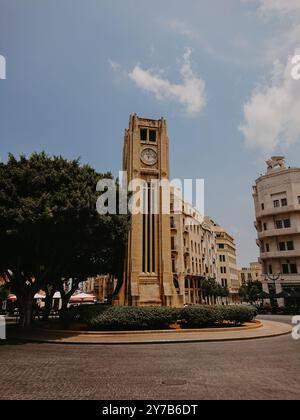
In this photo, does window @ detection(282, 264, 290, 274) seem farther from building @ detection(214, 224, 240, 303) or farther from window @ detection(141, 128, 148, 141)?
building @ detection(214, 224, 240, 303)

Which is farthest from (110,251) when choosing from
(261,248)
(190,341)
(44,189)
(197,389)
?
(261,248)

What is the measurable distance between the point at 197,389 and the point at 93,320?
1312cm

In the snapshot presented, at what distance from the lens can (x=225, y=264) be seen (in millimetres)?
86375

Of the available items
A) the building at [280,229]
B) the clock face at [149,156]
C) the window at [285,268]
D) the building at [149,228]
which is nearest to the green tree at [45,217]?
the building at [149,228]

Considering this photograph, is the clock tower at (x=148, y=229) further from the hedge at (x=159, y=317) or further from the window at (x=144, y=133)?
the hedge at (x=159, y=317)

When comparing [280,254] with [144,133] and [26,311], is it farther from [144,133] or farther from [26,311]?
[26,311]

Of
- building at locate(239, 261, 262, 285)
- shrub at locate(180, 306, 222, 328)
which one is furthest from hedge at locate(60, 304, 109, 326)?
building at locate(239, 261, 262, 285)

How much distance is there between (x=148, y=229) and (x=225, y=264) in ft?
206

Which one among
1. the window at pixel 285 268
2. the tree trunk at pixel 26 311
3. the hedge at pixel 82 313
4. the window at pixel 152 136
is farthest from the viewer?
the window at pixel 285 268

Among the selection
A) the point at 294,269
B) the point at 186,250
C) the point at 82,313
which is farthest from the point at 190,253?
the point at 82,313

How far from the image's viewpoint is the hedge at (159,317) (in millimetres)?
19688

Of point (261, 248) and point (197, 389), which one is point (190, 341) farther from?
point (261, 248)

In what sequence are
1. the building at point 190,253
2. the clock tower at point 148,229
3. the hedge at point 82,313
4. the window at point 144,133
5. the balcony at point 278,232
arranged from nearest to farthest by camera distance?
the hedge at point 82,313
the clock tower at point 148,229
the window at point 144,133
the balcony at point 278,232
the building at point 190,253

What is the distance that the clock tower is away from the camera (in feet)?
88.4
